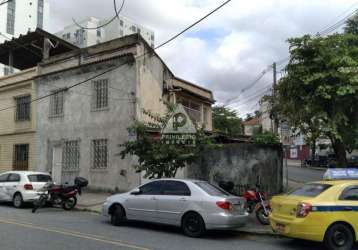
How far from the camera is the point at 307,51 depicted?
44.6ft

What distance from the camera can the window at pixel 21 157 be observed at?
24891mm

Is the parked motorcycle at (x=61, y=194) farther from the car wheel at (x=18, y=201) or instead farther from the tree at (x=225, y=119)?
the tree at (x=225, y=119)

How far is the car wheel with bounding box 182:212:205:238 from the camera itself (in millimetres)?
10922

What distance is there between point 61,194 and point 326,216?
10094 mm

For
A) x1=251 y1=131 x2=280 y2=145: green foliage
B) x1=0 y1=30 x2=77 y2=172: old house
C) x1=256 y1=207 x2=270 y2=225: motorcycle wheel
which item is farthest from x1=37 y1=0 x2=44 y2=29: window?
x1=256 y1=207 x2=270 y2=225: motorcycle wheel

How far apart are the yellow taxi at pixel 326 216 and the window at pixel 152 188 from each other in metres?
3.63

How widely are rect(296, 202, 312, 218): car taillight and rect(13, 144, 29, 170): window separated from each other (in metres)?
18.8

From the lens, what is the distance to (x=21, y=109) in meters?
25.6

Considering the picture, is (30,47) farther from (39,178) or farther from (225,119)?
(225,119)

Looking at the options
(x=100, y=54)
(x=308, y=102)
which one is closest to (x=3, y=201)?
(x=100, y=54)

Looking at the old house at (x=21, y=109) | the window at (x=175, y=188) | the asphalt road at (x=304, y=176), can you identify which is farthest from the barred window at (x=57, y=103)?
the asphalt road at (x=304, y=176)

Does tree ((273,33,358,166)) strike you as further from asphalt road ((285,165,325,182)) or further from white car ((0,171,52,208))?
asphalt road ((285,165,325,182))

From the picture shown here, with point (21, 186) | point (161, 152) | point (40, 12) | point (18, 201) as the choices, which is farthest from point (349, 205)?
point (40, 12)

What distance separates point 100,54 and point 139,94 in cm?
346
